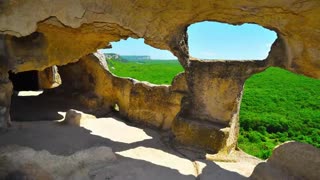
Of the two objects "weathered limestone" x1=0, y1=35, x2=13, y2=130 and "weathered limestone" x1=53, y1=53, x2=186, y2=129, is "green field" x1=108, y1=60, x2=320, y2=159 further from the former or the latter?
"weathered limestone" x1=0, y1=35, x2=13, y2=130

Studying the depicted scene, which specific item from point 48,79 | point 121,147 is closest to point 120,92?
point 121,147

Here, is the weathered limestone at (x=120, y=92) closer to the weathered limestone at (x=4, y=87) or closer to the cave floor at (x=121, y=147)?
the cave floor at (x=121, y=147)

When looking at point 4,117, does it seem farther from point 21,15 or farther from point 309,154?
point 309,154

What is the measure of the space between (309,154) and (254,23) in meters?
2.58

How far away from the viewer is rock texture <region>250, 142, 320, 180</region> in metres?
5.79

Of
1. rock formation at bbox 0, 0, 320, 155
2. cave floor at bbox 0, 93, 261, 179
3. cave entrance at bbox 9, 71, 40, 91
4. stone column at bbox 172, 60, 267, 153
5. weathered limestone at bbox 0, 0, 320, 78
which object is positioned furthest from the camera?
cave entrance at bbox 9, 71, 40, 91

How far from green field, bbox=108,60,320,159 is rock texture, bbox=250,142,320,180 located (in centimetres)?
609

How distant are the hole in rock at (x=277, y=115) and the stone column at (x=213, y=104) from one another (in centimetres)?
429

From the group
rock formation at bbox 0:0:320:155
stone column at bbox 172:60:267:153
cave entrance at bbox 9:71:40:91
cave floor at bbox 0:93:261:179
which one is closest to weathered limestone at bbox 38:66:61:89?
cave entrance at bbox 9:71:40:91

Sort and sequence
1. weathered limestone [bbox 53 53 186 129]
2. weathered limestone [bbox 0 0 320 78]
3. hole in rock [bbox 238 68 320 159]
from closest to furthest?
weathered limestone [bbox 0 0 320 78]
weathered limestone [bbox 53 53 186 129]
hole in rock [bbox 238 68 320 159]

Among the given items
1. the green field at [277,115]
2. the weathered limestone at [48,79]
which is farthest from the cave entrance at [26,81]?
the green field at [277,115]

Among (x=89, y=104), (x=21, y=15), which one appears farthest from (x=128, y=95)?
(x=21, y=15)

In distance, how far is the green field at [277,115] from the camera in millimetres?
15703

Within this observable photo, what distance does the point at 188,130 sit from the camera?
8602 mm
